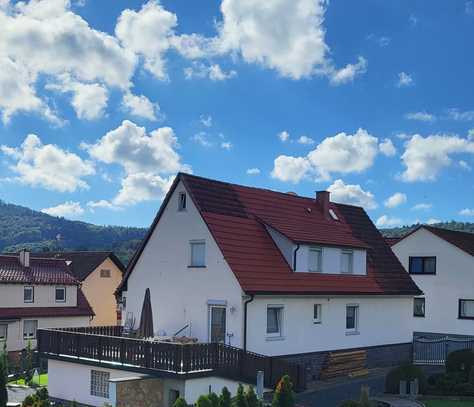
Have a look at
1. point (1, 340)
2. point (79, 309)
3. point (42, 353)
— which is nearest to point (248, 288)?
point (42, 353)

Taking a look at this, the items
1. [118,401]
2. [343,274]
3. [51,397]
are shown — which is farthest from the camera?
[343,274]

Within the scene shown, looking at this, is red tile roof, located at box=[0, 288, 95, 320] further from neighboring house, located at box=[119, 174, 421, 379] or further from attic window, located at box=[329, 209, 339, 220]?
attic window, located at box=[329, 209, 339, 220]

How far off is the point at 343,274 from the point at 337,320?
2438 mm

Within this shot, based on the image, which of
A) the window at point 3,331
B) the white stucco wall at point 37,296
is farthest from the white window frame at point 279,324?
the white stucco wall at point 37,296

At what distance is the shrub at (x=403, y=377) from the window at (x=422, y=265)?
61.9ft

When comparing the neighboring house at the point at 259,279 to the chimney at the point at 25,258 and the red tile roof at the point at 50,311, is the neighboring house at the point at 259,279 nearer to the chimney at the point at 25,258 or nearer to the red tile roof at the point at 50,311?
the red tile roof at the point at 50,311

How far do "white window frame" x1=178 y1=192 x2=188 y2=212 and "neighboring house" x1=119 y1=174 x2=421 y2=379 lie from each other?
0.05 m

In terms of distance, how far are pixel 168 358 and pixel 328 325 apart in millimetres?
9405

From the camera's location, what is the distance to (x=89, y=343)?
86.3ft

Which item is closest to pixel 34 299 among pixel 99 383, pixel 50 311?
pixel 50 311

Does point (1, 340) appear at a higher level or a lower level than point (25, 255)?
lower

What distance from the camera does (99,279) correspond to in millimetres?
60000

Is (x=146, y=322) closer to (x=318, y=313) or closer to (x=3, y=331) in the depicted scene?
(x=318, y=313)

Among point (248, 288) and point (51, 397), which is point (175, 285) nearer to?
point (248, 288)
